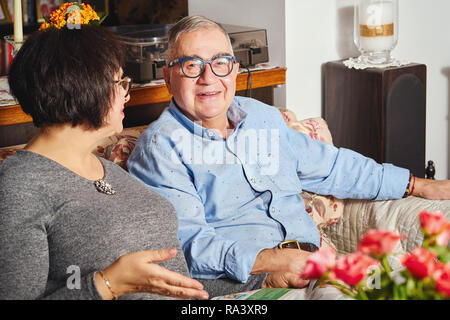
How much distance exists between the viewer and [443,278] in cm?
79

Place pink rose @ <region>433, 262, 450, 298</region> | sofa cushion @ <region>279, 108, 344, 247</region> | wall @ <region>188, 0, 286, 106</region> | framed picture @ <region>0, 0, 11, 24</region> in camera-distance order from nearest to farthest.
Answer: pink rose @ <region>433, 262, 450, 298</region> → sofa cushion @ <region>279, 108, 344, 247</region> → wall @ <region>188, 0, 286, 106</region> → framed picture @ <region>0, 0, 11, 24</region>

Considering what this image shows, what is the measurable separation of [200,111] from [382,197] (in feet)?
2.00

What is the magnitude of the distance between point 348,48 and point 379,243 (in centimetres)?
199

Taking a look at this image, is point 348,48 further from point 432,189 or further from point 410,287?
point 410,287

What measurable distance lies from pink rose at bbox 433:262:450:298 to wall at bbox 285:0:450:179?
174cm

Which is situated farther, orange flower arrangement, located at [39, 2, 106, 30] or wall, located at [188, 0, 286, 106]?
wall, located at [188, 0, 286, 106]

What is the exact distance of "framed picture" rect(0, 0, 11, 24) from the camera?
3746 mm

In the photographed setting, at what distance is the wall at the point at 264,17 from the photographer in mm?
2453

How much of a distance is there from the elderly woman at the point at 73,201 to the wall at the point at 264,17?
3.99 ft

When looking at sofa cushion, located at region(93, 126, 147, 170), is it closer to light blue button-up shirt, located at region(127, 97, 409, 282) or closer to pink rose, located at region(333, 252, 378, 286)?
light blue button-up shirt, located at region(127, 97, 409, 282)

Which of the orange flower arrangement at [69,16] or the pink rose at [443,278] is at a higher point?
the orange flower arrangement at [69,16]

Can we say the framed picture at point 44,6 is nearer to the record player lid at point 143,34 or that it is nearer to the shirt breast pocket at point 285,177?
the record player lid at point 143,34

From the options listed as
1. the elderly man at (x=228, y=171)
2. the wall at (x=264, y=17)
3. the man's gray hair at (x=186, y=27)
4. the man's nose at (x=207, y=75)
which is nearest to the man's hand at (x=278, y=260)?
the elderly man at (x=228, y=171)

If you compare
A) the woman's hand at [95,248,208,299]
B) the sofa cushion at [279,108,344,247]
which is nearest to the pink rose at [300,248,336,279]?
the woman's hand at [95,248,208,299]
